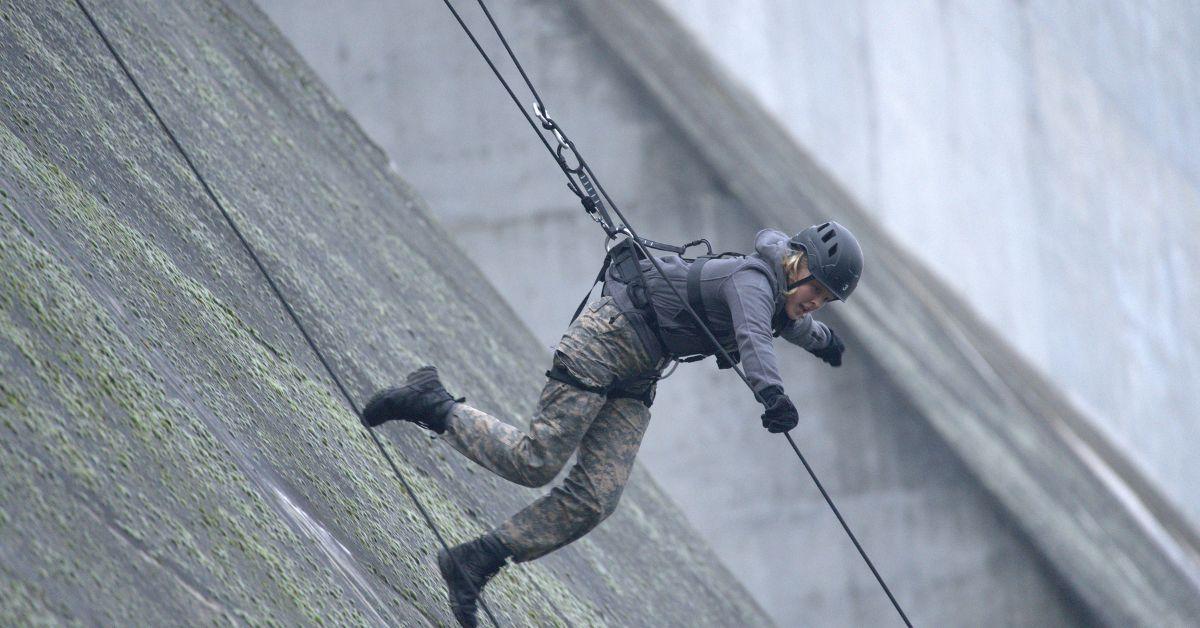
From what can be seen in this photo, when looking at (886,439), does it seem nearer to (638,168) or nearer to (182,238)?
(638,168)

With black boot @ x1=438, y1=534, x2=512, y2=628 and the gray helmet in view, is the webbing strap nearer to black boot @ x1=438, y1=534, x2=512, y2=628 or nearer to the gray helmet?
black boot @ x1=438, y1=534, x2=512, y2=628

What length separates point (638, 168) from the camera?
13.7 m

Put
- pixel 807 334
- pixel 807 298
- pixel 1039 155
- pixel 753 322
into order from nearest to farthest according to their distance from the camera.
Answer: pixel 753 322
pixel 807 298
pixel 807 334
pixel 1039 155

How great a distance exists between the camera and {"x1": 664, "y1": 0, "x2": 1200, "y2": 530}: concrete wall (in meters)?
17.4

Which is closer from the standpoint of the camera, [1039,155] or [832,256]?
[832,256]

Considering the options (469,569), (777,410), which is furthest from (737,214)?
(777,410)

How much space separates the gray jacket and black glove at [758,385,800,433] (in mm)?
139

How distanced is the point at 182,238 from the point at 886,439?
338 inches

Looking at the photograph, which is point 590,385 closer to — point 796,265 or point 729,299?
point 729,299

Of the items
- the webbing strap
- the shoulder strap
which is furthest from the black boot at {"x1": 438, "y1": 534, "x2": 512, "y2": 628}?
the shoulder strap

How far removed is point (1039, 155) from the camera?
69.9 ft

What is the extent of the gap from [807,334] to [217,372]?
2.16 m

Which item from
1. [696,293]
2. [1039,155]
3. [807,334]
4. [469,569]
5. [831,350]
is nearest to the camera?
[469,569]

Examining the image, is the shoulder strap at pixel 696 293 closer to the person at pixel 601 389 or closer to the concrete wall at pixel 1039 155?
the person at pixel 601 389
